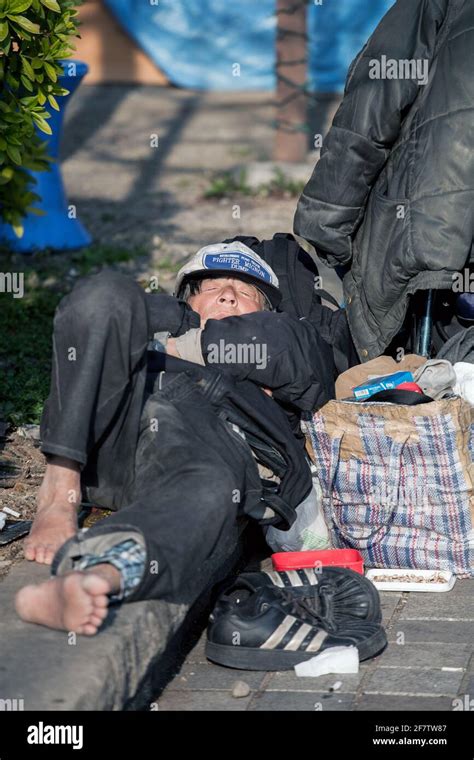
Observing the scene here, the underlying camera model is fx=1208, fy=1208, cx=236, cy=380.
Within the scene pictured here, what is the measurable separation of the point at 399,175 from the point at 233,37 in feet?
26.7

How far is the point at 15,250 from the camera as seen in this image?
7.35 m


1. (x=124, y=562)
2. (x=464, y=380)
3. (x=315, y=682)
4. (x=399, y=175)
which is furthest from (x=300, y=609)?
(x=399, y=175)

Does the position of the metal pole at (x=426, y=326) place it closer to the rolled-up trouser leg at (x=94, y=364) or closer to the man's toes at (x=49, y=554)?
the rolled-up trouser leg at (x=94, y=364)

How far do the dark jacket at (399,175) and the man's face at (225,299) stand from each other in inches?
11.8

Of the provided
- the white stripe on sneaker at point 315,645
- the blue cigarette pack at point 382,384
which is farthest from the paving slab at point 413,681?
the blue cigarette pack at point 382,384

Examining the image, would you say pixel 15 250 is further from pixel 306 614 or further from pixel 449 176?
pixel 306 614

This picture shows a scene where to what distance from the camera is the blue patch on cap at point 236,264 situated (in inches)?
157

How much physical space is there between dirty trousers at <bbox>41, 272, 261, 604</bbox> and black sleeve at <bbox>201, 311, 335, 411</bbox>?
233mm

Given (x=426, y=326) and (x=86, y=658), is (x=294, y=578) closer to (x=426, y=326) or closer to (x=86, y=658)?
(x=86, y=658)

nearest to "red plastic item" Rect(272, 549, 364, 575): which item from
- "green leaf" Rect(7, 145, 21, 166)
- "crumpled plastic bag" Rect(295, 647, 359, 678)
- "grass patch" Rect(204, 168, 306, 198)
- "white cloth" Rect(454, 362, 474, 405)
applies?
"crumpled plastic bag" Rect(295, 647, 359, 678)

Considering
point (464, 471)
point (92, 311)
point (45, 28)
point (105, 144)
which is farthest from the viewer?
point (105, 144)

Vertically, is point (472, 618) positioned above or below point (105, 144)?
below

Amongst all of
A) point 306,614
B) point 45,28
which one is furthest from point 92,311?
point 45,28

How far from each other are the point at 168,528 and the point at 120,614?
228 mm
